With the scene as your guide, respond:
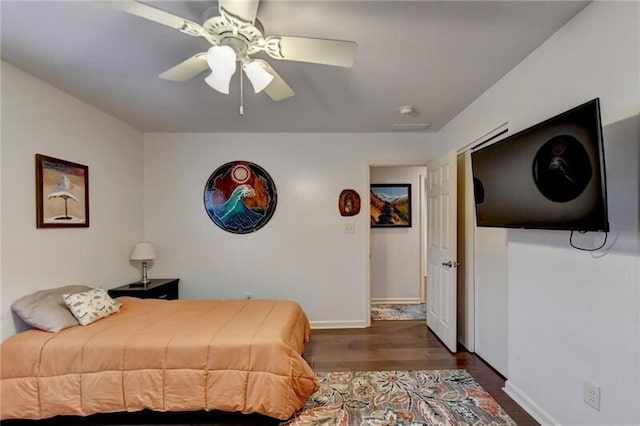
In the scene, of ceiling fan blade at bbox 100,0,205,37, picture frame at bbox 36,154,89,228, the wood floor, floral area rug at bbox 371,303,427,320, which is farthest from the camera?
floral area rug at bbox 371,303,427,320

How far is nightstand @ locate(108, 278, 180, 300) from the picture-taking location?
318 centimetres

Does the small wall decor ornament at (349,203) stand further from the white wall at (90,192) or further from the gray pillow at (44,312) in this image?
the gray pillow at (44,312)

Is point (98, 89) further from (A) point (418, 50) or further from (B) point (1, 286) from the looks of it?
(A) point (418, 50)

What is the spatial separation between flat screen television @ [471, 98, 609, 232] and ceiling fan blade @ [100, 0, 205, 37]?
1792 millimetres

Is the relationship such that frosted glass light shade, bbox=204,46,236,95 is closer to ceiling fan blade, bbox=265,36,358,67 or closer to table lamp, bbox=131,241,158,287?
ceiling fan blade, bbox=265,36,358,67

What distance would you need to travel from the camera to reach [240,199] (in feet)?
12.8

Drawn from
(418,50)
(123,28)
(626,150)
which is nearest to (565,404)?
(626,150)

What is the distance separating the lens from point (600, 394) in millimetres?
1585

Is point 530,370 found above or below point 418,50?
below

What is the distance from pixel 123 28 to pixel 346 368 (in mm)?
2971

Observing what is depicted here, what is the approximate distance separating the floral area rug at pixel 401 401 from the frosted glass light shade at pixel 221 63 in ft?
7.02

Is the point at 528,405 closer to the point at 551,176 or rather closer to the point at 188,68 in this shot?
the point at 551,176

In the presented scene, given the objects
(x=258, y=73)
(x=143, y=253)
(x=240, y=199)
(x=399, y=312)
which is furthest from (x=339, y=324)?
(x=258, y=73)

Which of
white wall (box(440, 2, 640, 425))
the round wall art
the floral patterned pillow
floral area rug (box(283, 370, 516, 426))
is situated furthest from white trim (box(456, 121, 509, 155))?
the floral patterned pillow
